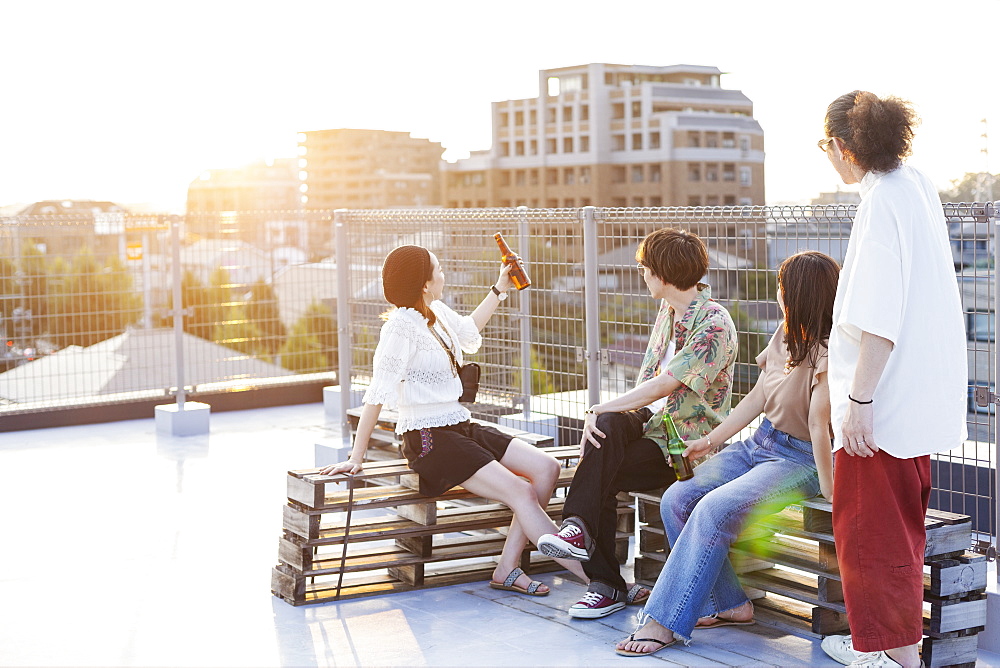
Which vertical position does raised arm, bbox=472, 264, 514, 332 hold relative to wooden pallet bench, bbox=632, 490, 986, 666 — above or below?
above

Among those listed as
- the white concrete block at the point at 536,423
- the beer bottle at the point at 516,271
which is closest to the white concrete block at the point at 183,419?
the white concrete block at the point at 536,423

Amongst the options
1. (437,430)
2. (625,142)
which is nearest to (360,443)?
(437,430)

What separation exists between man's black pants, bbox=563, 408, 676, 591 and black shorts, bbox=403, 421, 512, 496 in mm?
441

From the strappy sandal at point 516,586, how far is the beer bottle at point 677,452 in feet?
2.45

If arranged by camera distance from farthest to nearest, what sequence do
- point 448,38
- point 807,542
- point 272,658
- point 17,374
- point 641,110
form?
point 641,110
point 448,38
point 17,374
point 807,542
point 272,658

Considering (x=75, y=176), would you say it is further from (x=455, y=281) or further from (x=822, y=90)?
(x=455, y=281)

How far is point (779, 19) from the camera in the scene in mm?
85125

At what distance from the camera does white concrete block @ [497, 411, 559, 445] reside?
18.3 ft

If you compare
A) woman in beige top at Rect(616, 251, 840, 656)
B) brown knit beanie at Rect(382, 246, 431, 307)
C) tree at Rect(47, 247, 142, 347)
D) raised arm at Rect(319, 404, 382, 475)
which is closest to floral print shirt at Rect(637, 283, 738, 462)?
woman in beige top at Rect(616, 251, 840, 656)

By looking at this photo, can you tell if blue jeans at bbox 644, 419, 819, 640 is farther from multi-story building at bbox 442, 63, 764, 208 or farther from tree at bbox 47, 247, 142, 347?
multi-story building at bbox 442, 63, 764, 208

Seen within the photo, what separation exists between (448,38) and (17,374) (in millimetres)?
88308

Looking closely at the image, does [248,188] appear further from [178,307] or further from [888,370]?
[888,370]

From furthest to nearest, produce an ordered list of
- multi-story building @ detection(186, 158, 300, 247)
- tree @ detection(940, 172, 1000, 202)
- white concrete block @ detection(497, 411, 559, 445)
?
multi-story building @ detection(186, 158, 300, 247) → tree @ detection(940, 172, 1000, 202) → white concrete block @ detection(497, 411, 559, 445)

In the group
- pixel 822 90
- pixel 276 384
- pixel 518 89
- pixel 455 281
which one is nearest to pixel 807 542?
pixel 455 281
